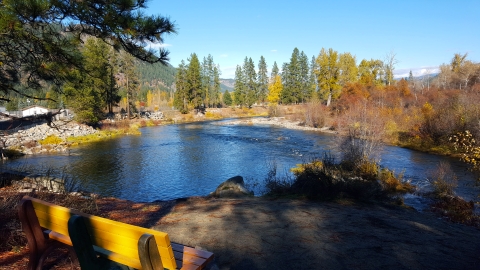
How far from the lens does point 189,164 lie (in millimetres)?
17469

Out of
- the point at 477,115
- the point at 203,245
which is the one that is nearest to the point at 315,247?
the point at 203,245

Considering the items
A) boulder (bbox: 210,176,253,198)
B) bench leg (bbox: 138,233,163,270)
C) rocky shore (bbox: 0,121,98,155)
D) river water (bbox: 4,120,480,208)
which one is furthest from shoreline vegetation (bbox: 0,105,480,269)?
rocky shore (bbox: 0,121,98,155)

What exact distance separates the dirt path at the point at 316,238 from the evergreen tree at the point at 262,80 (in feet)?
229

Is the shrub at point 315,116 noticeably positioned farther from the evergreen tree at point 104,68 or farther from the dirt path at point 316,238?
the dirt path at point 316,238

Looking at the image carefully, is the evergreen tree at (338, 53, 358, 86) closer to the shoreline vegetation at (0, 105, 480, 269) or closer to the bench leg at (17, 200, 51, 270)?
the shoreline vegetation at (0, 105, 480, 269)

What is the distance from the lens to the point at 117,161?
714 inches

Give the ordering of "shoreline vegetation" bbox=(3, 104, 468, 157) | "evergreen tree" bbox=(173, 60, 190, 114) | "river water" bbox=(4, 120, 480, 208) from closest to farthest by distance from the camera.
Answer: "river water" bbox=(4, 120, 480, 208), "shoreline vegetation" bbox=(3, 104, 468, 157), "evergreen tree" bbox=(173, 60, 190, 114)

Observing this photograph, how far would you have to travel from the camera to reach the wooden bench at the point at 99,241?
6.59 ft

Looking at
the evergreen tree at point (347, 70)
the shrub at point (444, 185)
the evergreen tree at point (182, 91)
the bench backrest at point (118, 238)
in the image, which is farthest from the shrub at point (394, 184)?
the evergreen tree at point (182, 91)

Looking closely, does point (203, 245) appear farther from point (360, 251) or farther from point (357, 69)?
point (357, 69)

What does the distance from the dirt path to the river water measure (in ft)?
16.9

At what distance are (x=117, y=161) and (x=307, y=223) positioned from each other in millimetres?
15221

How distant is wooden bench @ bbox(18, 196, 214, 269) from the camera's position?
2.01 m

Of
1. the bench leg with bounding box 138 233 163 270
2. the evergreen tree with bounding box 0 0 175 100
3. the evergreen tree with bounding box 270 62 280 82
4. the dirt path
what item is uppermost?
the evergreen tree with bounding box 270 62 280 82
